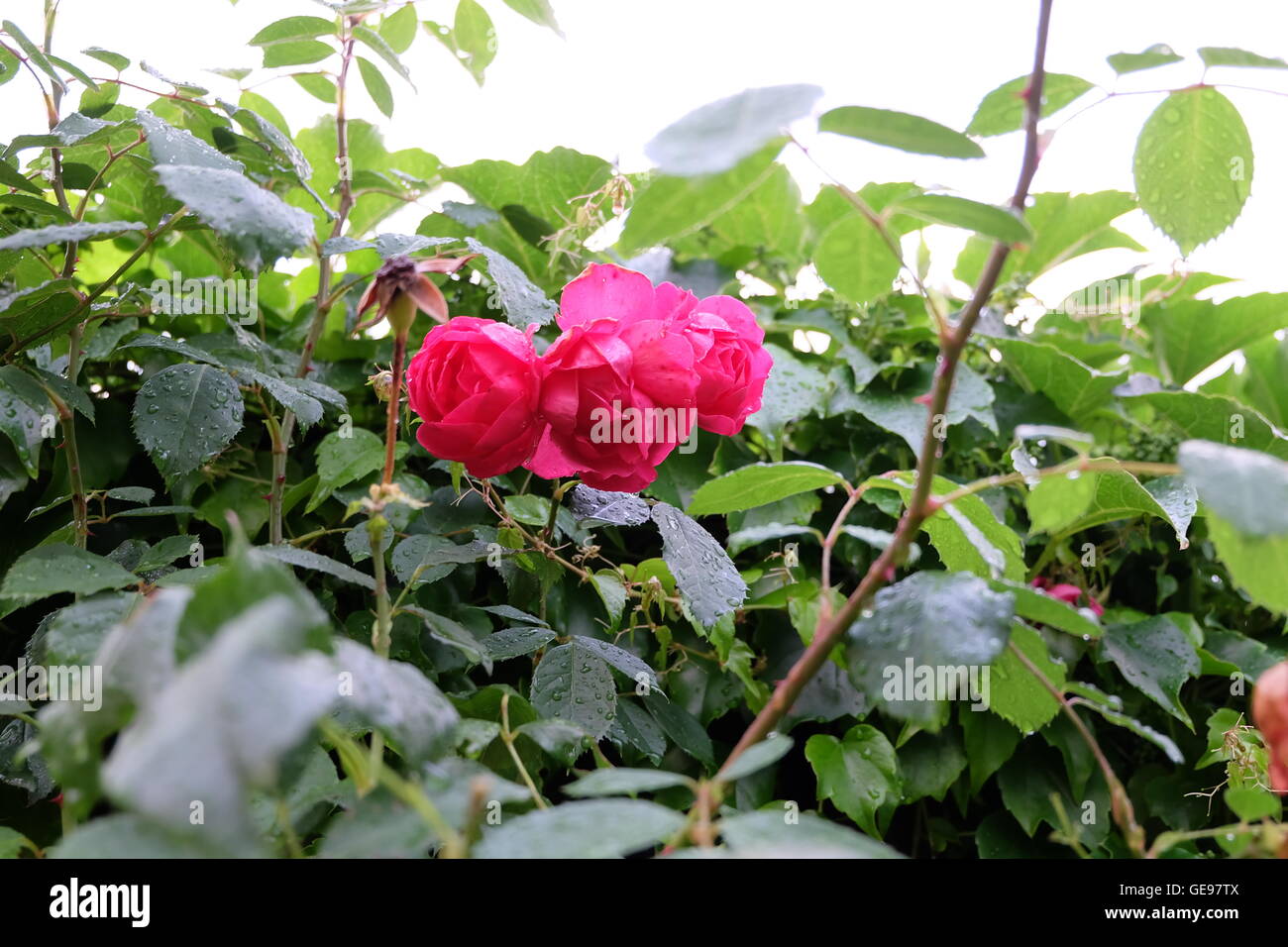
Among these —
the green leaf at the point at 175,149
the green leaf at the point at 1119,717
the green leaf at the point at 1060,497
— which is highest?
the green leaf at the point at 175,149

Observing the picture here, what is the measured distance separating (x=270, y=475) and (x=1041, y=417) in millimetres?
687

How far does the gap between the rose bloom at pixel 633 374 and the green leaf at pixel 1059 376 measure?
426mm

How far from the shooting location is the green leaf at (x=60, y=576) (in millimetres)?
411

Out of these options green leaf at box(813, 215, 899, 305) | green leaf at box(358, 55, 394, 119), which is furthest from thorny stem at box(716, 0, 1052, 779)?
green leaf at box(358, 55, 394, 119)

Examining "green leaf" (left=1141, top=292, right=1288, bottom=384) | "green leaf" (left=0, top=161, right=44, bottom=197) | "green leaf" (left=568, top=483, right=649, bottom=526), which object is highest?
"green leaf" (left=0, top=161, right=44, bottom=197)

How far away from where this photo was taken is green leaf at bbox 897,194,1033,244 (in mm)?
316

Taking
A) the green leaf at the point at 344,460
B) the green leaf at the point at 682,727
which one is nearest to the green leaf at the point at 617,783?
the green leaf at the point at 682,727

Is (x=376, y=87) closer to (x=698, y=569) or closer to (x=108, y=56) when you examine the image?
(x=108, y=56)

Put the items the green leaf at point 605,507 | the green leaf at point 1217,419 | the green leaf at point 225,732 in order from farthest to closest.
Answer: the green leaf at point 1217,419 < the green leaf at point 605,507 < the green leaf at point 225,732

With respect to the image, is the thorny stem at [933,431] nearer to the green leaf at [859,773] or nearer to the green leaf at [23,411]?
the green leaf at [859,773]

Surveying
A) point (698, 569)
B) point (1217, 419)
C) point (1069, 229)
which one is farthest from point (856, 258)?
point (1069, 229)

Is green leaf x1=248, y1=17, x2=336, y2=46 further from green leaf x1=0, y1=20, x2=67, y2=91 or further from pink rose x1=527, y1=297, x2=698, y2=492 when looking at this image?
pink rose x1=527, y1=297, x2=698, y2=492
